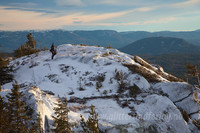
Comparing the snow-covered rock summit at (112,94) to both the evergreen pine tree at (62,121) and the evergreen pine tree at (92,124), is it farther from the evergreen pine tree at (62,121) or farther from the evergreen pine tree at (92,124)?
the evergreen pine tree at (92,124)

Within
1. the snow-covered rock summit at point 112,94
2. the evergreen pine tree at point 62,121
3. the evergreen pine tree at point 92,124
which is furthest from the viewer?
the snow-covered rock summit at point 112,94

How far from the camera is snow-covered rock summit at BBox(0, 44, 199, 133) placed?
Answer: 1063cm

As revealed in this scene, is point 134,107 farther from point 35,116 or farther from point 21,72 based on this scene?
point 21,72

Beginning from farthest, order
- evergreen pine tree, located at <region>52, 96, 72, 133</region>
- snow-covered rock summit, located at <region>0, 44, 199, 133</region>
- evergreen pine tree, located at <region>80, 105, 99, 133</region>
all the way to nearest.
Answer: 1. snow-covered rock summit, located at <region>0, 44, 199, 133</region>
2. evergreen pine tree, located at <region>52, 96, 72, 133</region>
3. evergreen pine tree, located at <region>80, 105, 99, 133</region>

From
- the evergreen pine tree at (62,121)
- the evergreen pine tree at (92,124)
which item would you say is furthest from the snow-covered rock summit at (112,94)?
the evergreen pine tree at (92,124)

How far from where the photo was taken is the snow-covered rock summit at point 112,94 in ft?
34.9

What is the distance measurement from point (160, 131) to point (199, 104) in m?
5.62

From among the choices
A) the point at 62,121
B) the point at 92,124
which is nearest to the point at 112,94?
the point at 92,124

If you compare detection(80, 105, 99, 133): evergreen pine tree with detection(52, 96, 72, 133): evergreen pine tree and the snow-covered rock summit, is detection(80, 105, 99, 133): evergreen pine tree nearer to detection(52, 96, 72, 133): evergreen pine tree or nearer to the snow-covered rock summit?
detection(52, 96, 72, 133): evergreen pine tree

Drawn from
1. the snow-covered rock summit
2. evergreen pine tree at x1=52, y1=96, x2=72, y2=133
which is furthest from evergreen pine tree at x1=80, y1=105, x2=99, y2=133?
the snow-covered rock summit

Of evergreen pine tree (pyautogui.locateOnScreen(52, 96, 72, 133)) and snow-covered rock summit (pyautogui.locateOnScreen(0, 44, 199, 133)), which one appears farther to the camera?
snow-covered rock summit (pyautogui.locateOnScreen(0, 44, 199, 133))

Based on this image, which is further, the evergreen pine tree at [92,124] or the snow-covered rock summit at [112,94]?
the snow-covered rock summit at [112,94]

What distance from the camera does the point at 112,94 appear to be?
48.9 ft

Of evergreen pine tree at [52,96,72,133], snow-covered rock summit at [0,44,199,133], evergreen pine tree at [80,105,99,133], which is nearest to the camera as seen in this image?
evergreen pine tree at [80,105,99,133]
